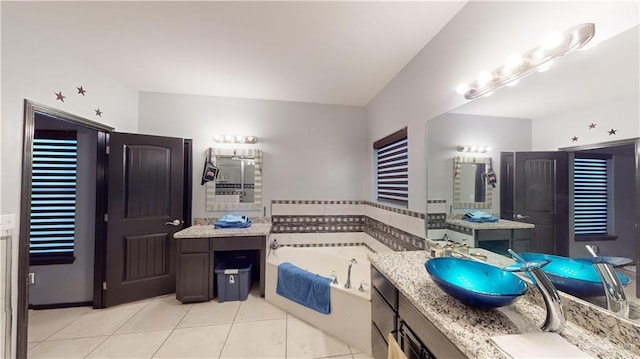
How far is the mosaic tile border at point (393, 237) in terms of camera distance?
6.86 feet

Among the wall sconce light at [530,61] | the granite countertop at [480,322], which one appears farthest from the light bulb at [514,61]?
the granite countertop at [480,322]

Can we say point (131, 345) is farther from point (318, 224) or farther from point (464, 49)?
point (464, 49)

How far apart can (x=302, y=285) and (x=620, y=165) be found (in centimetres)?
225

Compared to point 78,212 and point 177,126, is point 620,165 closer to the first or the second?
point 177,126

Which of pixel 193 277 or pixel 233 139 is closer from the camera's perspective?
pixel 193 277

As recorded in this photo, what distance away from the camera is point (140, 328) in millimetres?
2113

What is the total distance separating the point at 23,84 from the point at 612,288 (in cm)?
365

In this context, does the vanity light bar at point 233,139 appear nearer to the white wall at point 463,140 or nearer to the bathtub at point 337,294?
the bathtub at point 337,294

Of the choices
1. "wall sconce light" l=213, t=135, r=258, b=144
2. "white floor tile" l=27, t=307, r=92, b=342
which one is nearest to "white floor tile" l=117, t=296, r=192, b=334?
"white floor tile" l=27, t=307, r=92, b=342

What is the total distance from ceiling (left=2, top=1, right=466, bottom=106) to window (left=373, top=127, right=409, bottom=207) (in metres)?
0.73

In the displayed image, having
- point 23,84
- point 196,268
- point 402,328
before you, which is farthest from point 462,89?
point 23,84

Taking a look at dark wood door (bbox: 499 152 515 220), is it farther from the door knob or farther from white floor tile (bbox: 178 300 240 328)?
the door knob

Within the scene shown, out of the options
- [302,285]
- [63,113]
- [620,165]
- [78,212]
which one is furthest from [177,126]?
[620,165]

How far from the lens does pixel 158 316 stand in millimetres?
2309
